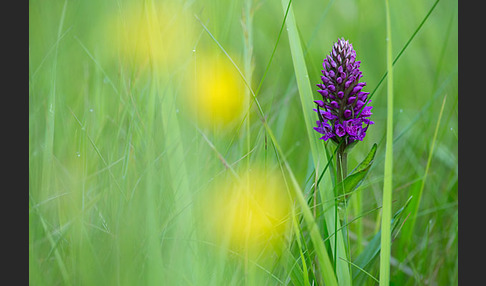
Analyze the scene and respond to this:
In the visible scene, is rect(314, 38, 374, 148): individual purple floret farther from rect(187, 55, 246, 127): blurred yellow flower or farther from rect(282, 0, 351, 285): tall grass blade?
rect(187, 55, 246, 127): blurred yellow flower

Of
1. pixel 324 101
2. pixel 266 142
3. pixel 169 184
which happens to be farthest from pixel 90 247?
pixel 324 101

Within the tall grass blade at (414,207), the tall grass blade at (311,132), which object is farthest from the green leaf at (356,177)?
the tall grass blade at (414,207)

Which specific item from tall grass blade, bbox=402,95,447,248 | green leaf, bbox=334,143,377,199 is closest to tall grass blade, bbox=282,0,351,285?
green leaf, bbox=334,143,377,199

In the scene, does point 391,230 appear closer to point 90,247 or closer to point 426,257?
point 426,257

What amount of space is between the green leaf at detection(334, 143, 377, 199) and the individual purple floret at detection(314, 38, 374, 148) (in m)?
0.04

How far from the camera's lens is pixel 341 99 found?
2.94 feet

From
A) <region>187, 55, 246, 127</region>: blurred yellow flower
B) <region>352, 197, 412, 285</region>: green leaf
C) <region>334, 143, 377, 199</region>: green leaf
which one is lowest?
<region>352, 197, 412, 285</region>: green leaf

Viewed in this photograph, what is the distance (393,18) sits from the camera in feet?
3.62

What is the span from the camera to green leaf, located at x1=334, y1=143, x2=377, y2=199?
0.87 meters

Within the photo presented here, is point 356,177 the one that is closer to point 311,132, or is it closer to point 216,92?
point 311,132

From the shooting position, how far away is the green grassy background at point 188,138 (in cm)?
89

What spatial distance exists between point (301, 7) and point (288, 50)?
0.31 ft

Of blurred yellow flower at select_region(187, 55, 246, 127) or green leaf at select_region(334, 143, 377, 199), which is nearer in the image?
green leaf at select_region(334, 143, 377, 199)

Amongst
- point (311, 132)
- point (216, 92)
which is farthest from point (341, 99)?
point (216, 92)
